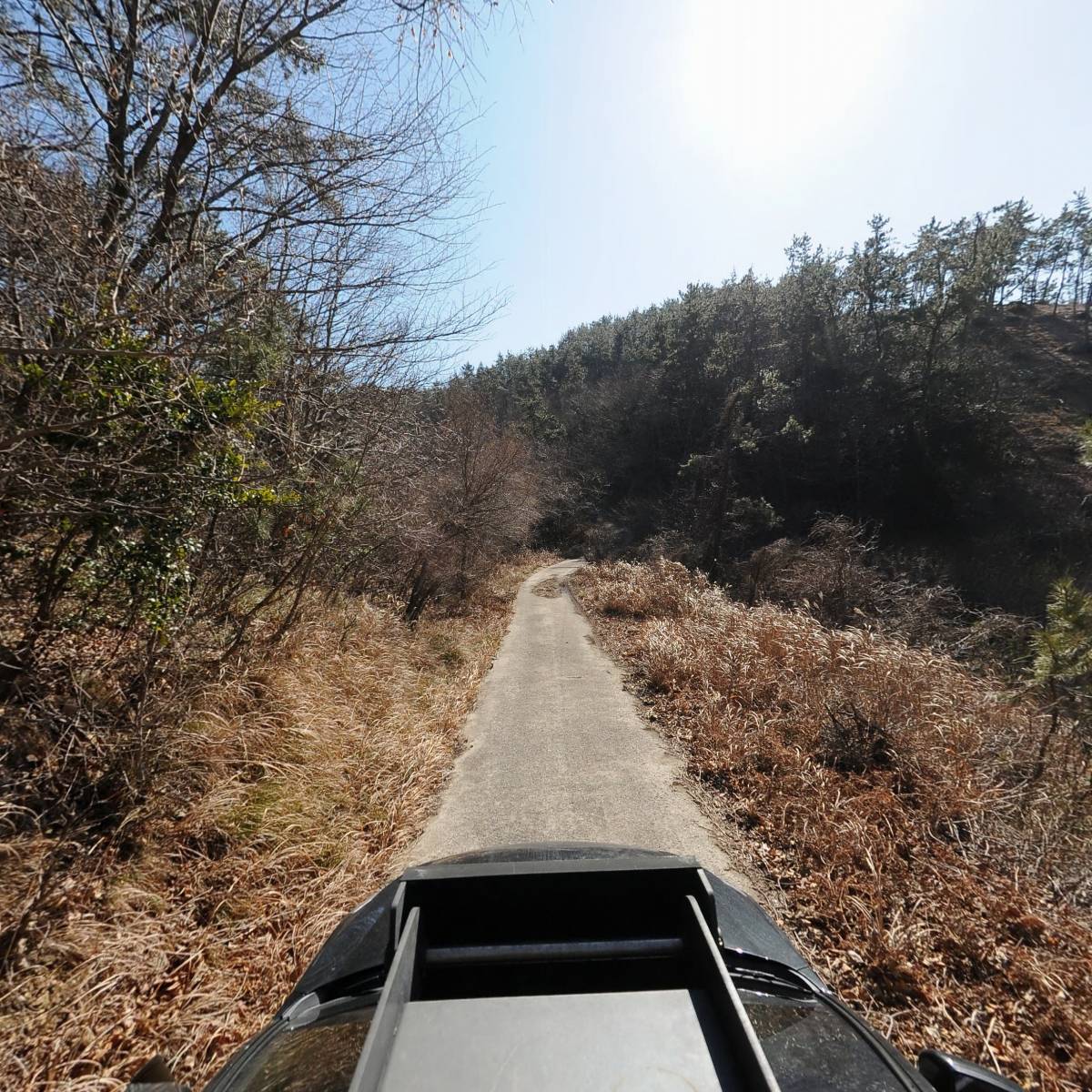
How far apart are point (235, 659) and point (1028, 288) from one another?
222 ft

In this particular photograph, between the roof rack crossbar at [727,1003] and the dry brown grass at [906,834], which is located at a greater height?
the roof rack crossbar at [727,1003]

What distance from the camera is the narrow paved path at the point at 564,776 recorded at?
3.88 metres

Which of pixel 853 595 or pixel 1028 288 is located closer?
pixel 853 595

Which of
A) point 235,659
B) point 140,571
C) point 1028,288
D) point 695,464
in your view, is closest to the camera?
point 140,571

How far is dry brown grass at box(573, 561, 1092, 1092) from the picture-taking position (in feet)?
7.84

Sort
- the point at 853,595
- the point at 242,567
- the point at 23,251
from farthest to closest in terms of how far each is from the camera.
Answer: the point at 853,595 < the point at 242,567 < the point at 23,251

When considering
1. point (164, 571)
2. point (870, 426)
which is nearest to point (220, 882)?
point (164, 571)

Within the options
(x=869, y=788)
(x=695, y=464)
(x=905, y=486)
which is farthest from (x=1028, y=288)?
(x=869, y=788)

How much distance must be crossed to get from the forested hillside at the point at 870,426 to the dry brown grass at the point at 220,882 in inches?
640

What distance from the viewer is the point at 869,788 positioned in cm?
399

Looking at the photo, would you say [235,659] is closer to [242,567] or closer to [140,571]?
[242,567]

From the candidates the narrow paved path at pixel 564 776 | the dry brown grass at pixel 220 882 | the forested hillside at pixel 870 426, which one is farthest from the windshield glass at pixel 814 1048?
the forested hillside at pixel 870 426

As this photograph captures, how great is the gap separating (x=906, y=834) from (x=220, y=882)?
4.48m

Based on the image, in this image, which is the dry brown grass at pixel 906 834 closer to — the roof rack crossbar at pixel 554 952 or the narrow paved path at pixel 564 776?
the narrow paved path at pixel 564 776
